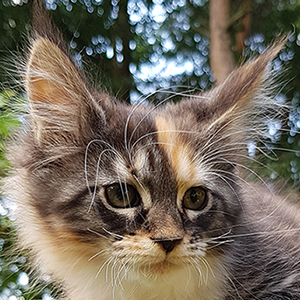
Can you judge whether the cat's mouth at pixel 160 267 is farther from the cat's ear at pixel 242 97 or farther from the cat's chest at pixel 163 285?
the cat's ear at pixel 242 97

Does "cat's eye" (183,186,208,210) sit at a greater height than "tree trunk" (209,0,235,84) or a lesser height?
lesser

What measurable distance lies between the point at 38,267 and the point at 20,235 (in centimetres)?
18

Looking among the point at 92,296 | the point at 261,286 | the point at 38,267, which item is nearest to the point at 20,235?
the point at 38,267

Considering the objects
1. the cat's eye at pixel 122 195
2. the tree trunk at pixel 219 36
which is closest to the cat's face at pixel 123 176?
the cat's eye at pixel 122 195

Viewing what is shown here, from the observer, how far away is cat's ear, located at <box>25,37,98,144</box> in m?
1.32

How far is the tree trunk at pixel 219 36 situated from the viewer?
11.3ft

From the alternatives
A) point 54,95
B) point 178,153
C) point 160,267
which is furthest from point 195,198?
point 54,95

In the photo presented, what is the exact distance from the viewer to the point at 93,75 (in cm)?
180

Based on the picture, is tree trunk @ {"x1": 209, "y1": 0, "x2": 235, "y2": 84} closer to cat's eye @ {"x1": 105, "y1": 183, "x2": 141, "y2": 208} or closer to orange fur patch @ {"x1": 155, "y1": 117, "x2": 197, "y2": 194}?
orange fur patch @ {"x1": 155, "y1": 117, "x2": 197, "y2": 194}

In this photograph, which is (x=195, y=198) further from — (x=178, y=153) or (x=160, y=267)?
(x=160, y=267)

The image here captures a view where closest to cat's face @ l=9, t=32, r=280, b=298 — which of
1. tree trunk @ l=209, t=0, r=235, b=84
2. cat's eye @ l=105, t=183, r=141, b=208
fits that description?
cat's eye @ l=105, t=183, r=141, b=208

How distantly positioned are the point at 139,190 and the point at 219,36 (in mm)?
2723

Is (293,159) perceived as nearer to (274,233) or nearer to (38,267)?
(274,233)

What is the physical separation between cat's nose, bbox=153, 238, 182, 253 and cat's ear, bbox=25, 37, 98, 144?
53cm
